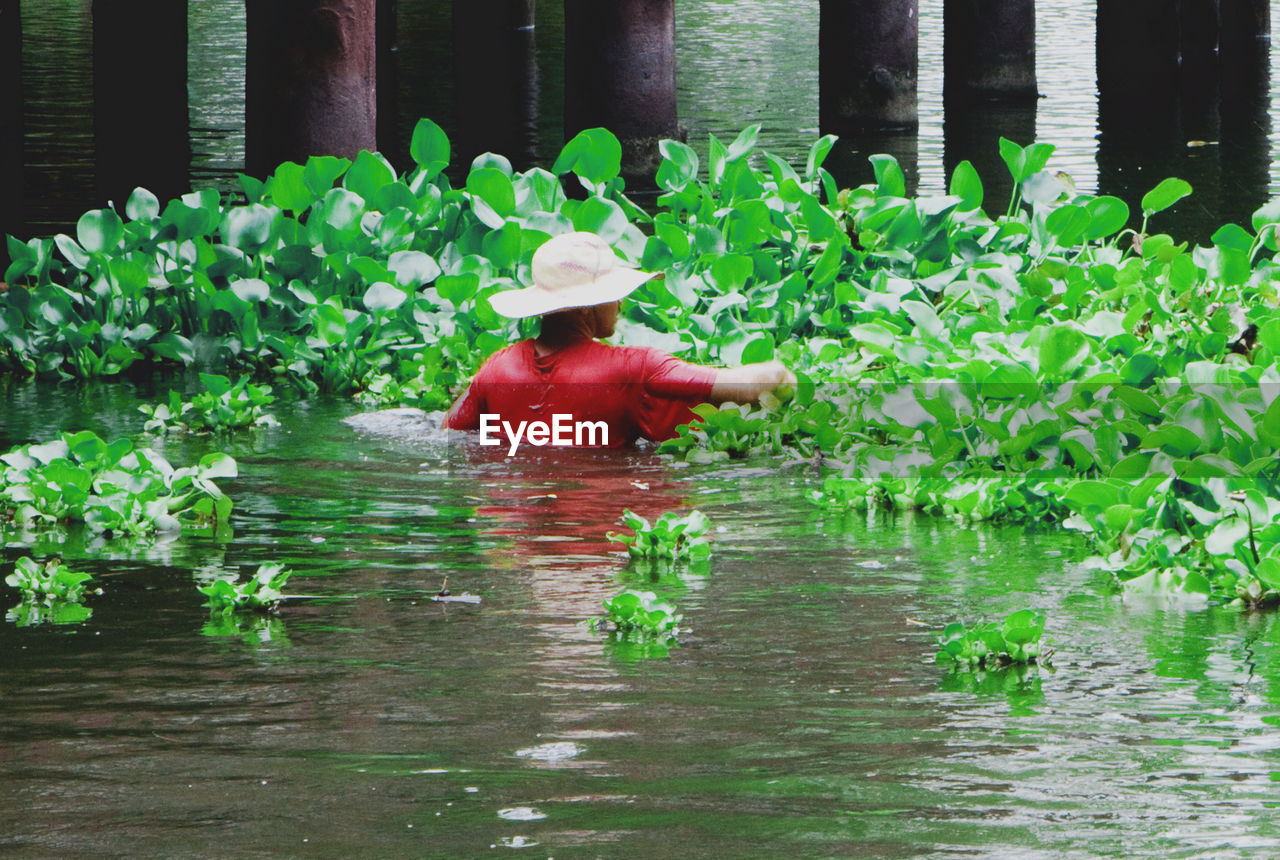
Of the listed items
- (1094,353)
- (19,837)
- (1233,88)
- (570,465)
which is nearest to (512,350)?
(570,465)

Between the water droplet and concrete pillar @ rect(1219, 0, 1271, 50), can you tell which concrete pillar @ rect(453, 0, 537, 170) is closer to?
concrete pillar @ rect(1219, 0, 1271, 50)

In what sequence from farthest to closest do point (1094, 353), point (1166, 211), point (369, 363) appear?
1. point (1166, 211)
2. point (369, 363)
3. point (1094, 353)

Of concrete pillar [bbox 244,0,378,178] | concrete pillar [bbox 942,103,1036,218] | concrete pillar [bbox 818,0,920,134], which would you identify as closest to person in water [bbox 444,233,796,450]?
concrete pillar [bbox 244,0,378,178]

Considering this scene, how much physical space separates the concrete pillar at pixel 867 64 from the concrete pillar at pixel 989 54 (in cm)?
133

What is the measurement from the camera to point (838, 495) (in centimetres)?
452

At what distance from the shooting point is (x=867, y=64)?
12.6 m

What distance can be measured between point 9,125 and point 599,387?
5267mm

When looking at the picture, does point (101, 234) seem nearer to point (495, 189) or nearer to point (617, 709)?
point (495, 189)

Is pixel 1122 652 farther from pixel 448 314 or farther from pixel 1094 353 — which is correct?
pixel 448 314

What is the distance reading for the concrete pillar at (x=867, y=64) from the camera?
12328mm

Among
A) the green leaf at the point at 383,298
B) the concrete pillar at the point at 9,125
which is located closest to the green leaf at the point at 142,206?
the green leaf at the point at 383,298

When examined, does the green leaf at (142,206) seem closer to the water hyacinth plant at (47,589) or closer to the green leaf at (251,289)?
the green leaf at (251,289)

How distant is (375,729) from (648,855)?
26.5 inches

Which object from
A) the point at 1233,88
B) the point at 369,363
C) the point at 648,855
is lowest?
the point at 648,855
